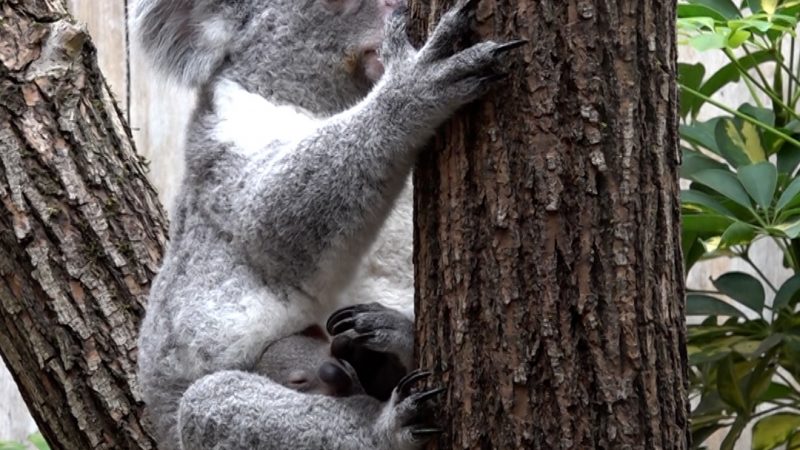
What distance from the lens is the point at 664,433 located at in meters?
1.65

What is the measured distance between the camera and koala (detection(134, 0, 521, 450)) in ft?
6.07

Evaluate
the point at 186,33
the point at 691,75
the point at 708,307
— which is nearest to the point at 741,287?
the point at 708,307

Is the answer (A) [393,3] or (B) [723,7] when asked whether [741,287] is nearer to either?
(B) [723,7]

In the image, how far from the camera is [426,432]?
174 cm

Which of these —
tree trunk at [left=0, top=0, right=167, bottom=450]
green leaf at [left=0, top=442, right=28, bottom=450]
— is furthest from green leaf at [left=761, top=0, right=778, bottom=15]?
green leaf at [left=0, top=442, right=28, bottom=450]

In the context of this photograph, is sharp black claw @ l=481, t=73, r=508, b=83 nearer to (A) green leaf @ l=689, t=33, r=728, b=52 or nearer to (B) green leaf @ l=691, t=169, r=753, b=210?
(A) green leaf @ l=689, t=33, r=728, b=52

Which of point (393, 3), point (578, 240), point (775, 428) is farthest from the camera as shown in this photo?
point (775, 428)

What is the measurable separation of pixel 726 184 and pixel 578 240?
141 cm

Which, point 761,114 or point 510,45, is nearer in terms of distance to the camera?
point 510,45

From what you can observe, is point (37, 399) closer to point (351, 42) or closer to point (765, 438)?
point (351, 42)

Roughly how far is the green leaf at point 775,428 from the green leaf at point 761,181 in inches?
32.0

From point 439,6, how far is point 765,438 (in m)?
2.08

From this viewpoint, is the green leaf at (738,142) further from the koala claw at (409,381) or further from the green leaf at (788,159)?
the koala claw at (409,381)

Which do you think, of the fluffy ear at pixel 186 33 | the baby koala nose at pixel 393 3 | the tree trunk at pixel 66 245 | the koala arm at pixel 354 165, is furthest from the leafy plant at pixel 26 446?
the baby koala nose at pixel 393 3
